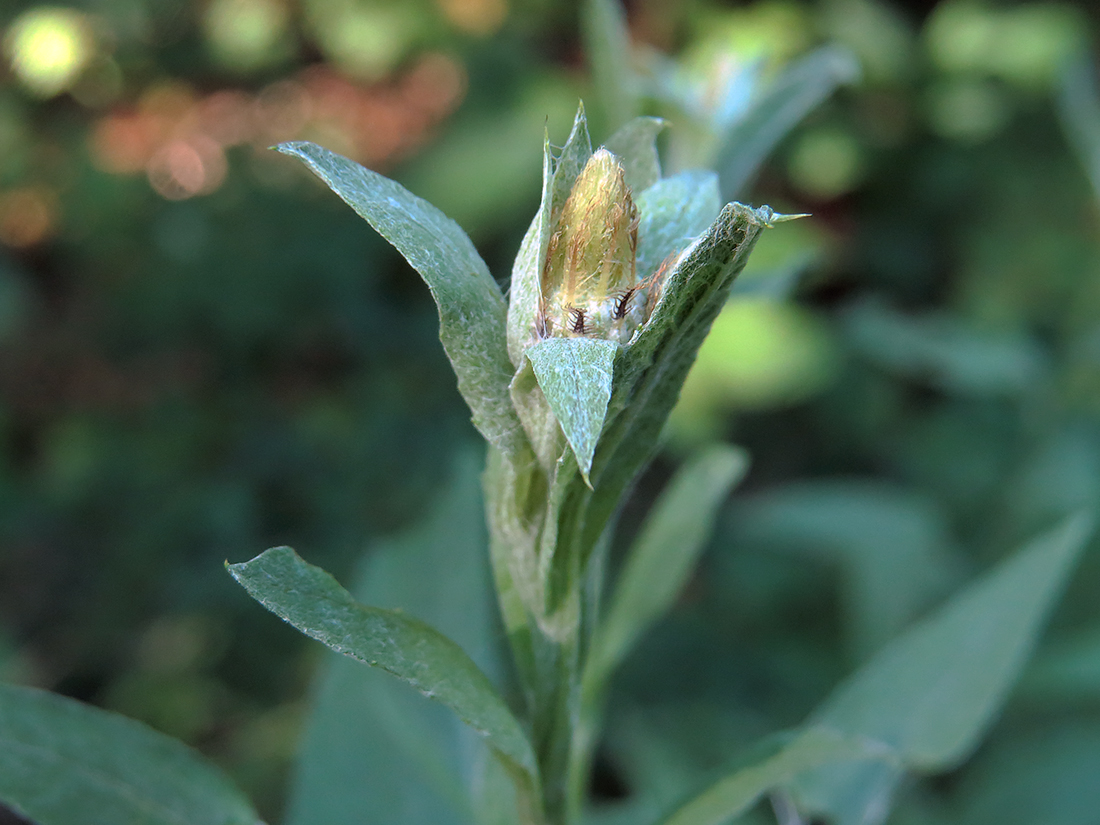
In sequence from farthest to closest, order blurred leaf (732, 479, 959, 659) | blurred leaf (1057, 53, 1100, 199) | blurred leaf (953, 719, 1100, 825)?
blurred leaf (1057, 53, 1100, 199)
blurred leaf (732, 479, 959, 659)
blurred leaf (953, 719, 1100, 825)

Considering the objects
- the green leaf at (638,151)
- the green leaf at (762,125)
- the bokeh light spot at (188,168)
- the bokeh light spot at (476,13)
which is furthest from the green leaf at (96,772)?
the bokeh light spot at (476,13)

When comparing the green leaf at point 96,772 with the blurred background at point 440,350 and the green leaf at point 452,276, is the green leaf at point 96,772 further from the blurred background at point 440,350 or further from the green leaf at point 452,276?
the blurred background at point 440,350

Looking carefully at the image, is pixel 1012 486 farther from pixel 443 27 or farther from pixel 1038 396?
pixel 443 27

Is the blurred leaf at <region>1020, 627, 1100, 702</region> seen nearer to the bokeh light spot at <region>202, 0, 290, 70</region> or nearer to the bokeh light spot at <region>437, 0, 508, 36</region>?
the bokeh light spot at <region>437, 0, 508, 36</region>

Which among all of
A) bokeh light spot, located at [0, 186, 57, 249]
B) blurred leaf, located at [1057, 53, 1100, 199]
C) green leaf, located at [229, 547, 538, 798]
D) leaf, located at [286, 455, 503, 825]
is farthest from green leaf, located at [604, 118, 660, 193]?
bokeh light spot, located at [0, 186, 57, 249]

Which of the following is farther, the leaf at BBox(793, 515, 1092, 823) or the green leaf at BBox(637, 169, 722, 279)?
the leaf at BBox(793, 515, 1092, 823)
